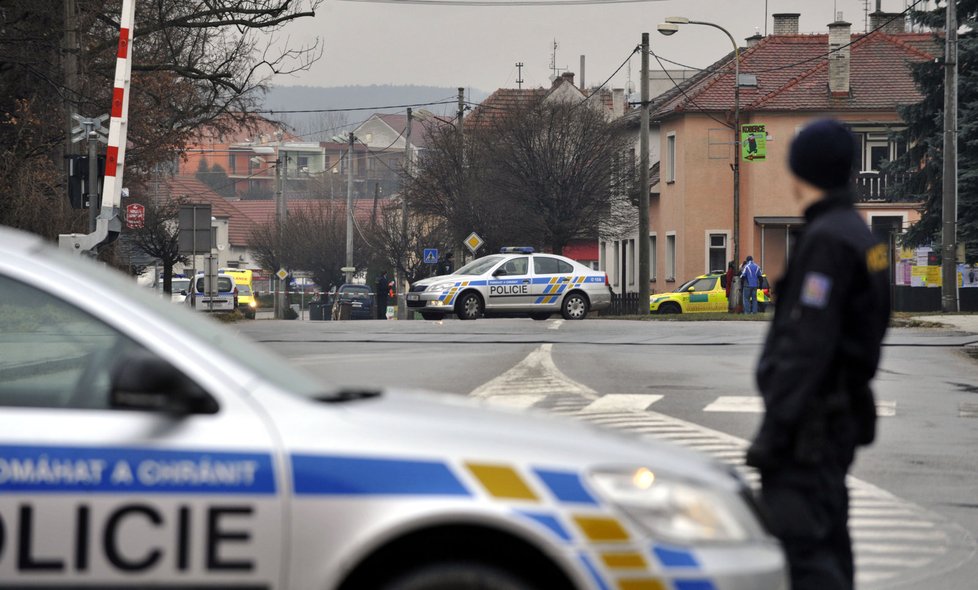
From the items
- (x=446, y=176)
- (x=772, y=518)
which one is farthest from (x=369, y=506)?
(x=446, y=176)

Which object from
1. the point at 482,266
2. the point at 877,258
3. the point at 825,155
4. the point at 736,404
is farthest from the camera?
the point at 482,266

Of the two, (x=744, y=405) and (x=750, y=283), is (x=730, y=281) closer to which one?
(x=750, y=283)

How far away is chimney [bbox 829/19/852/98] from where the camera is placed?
56.9 metres

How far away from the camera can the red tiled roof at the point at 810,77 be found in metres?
56.9

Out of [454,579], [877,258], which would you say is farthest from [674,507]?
[877,258]

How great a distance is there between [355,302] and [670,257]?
12.0 meters

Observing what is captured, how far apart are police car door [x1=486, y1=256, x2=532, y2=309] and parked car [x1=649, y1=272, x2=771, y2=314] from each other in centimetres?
1222

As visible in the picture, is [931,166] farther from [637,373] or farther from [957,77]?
[637,373]

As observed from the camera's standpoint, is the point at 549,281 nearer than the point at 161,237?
Yes

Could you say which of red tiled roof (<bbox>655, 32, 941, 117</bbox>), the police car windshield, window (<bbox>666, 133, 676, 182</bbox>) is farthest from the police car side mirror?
window (<bbox>666, 133, 676, 182</bbox>)

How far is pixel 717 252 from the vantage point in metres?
58.1

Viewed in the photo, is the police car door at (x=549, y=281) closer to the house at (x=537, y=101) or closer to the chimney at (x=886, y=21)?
the house at (x=537, y=101)

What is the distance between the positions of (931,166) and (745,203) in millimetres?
15174

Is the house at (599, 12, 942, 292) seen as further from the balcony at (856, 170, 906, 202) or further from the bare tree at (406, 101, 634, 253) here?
the bare tree at (406, 101, 634, 253)
